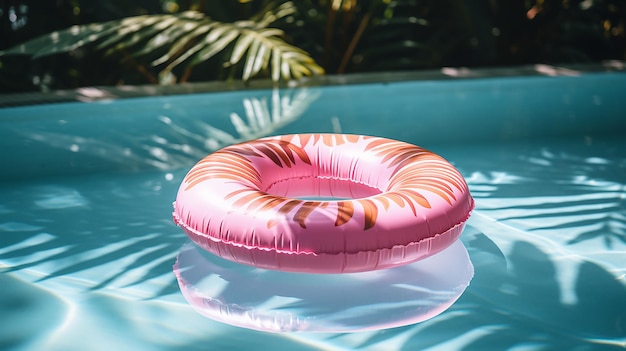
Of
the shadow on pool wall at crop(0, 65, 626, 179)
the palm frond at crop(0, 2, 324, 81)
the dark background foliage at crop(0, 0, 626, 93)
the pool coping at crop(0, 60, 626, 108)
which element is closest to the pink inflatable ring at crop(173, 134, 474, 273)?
the shadow on pool wall at crop(0, 65, 626, 179)

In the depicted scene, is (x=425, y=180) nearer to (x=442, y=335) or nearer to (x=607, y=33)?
(x=442, y=335)

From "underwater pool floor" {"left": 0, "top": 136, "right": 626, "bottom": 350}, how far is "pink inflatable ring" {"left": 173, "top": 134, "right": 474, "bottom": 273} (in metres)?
0.19

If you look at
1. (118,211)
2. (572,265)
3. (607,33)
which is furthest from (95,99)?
(607,33)

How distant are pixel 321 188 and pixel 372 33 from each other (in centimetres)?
295

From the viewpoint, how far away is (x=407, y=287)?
2143 mm

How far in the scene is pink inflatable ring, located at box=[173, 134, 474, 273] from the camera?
1947mm

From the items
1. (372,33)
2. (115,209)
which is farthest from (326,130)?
(372,33)

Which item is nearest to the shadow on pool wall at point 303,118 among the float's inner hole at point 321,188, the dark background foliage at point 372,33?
the dark background foliage at point 372,33

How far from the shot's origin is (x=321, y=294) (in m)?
2.09

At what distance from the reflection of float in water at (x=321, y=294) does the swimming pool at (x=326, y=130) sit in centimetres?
4

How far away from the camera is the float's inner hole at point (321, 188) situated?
8.70 feet

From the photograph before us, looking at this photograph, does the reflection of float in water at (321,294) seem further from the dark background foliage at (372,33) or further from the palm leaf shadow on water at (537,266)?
the dark background foliage at (372,33)

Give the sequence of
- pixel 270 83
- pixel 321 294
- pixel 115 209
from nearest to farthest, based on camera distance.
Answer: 1. pixel 321 294
2. pixel 115 209
3. pixel 270 83

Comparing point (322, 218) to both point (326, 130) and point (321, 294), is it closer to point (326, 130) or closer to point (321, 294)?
point (321, 294)
